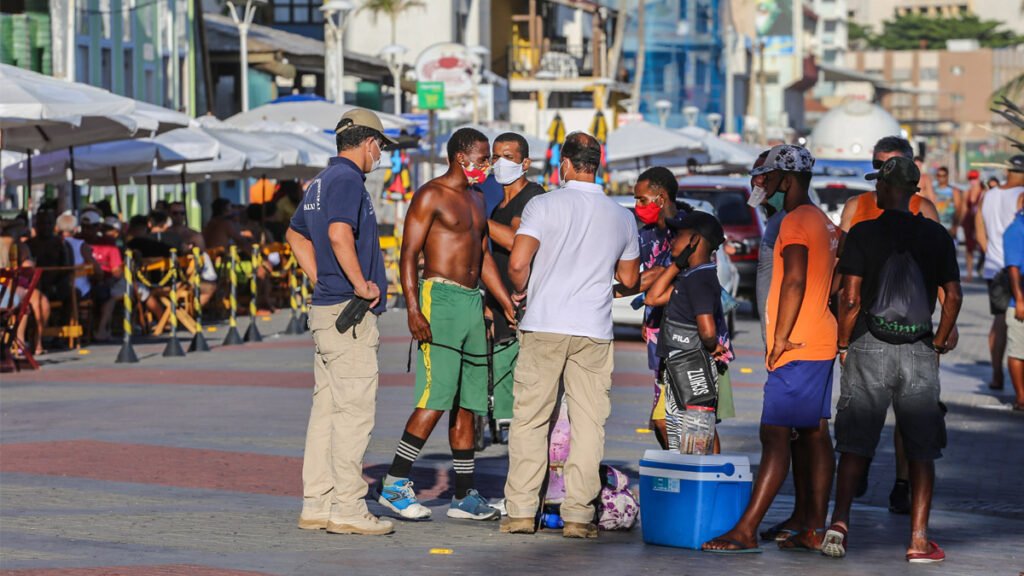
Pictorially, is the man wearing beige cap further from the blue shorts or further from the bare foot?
the blue shorts

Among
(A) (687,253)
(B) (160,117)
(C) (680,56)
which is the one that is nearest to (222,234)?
(B) (160,117)

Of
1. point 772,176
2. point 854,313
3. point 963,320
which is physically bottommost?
point 963,320

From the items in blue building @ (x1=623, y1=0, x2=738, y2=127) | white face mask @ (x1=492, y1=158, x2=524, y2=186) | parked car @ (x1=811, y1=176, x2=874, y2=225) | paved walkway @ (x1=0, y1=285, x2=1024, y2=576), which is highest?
blue building @ (x1=623, y1=0, x2=738, y2=127)

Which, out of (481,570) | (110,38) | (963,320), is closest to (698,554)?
(481,570)

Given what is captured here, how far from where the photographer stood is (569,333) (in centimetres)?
914

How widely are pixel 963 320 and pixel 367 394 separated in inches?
753

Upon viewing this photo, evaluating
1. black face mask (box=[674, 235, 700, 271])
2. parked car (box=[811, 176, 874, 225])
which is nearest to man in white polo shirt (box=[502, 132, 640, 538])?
black face mask (box=[674, 235, 700, 271])

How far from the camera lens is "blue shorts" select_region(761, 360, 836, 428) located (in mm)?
8781

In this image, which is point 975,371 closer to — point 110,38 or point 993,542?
point 993,542

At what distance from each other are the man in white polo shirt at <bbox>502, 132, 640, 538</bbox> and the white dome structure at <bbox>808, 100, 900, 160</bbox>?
119 feet

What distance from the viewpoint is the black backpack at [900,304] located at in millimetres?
8750

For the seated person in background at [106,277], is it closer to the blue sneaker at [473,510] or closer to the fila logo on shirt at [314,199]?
the blue sneaker at [473,510]

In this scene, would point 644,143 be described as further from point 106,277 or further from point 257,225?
point 106,277

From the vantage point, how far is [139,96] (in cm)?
3919
